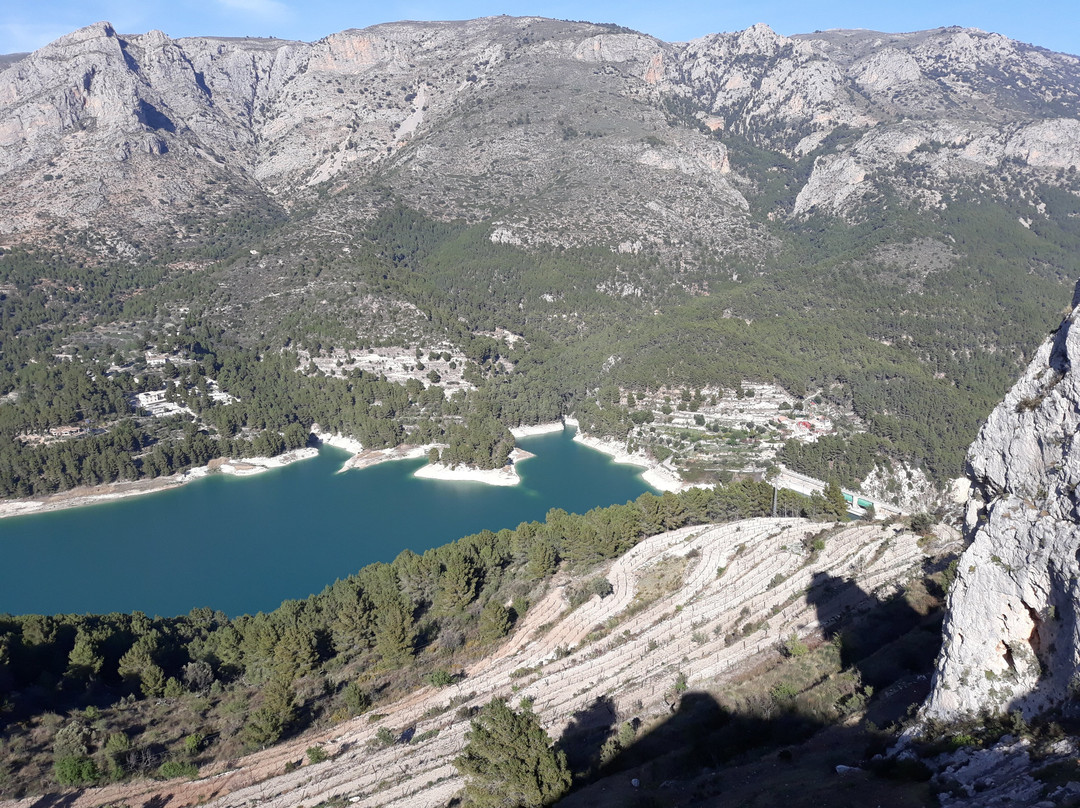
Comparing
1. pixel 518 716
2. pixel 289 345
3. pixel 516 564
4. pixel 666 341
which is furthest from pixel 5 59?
pixel 518 716

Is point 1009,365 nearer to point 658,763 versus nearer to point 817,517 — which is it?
point 817,517

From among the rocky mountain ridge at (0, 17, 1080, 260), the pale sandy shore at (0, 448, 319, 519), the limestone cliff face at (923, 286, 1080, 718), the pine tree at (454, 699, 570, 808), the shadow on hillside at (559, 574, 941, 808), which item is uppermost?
the rocky mountain ridge at (0, 17, 1080, 260)

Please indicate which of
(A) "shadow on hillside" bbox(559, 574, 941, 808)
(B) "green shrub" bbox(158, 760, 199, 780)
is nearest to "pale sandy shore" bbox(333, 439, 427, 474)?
(B) "green shrub" bbox(158, 760, 199, 780)

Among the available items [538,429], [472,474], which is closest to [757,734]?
[472,474]

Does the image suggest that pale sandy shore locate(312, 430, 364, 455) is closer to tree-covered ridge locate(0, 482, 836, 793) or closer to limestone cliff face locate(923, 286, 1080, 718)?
tree-covered ridge locate(0, 482, 836, 793)

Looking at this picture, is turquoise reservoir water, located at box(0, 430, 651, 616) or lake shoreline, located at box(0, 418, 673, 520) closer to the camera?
turquoise reservoir water, located at box(0, 430, 651, 616)

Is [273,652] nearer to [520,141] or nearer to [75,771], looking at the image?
[75,771]

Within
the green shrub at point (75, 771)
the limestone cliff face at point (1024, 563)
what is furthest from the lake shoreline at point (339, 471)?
the limestone cliff face at point (1024, 563)
